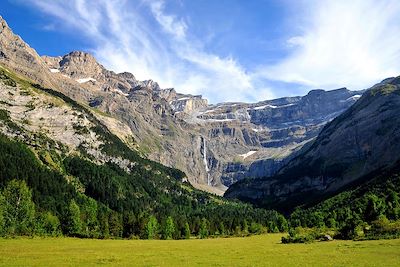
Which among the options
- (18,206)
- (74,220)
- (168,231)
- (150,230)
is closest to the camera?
(18,206)

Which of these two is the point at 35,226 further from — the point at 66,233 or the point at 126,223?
the point at 126,223

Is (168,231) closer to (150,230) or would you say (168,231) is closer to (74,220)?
(150,230)

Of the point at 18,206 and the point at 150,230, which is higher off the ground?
the point at 18,206

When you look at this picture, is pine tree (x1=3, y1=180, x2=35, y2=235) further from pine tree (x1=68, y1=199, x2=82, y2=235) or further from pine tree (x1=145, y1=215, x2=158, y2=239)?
pine tree (x1=145, y1=215, x2=158, y2=239)

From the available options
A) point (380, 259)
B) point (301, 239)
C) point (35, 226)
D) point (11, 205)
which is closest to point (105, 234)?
point (35, 226)

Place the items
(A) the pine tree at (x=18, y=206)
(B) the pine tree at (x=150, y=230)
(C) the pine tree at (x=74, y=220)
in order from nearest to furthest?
(A) the pine tree at (x=18, y=206) < (C) the pine tree at (x=74, y=220) < (B) the pine tree at (x=150, y=230)


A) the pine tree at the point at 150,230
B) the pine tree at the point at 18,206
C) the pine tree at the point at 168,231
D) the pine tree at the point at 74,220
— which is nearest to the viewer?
the pine tree at the point at 18,206

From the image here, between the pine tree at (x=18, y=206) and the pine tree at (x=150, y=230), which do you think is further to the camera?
the pine tree at (x=150, y=230)

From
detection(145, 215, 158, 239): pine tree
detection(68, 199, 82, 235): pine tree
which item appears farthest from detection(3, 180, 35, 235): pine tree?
detection(145, 215, 158, 239): pine tree

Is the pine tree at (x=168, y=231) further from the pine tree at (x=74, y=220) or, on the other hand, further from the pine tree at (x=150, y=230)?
the pine tree at (x=74, y=220)

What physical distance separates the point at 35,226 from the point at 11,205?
1134 cm

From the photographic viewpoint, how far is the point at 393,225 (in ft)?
314

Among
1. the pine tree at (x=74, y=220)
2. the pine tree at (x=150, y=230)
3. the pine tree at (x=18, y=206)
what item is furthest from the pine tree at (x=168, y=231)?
the pine tree at (x=18, y=206)

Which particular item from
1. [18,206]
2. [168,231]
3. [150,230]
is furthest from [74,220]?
[168,231]
